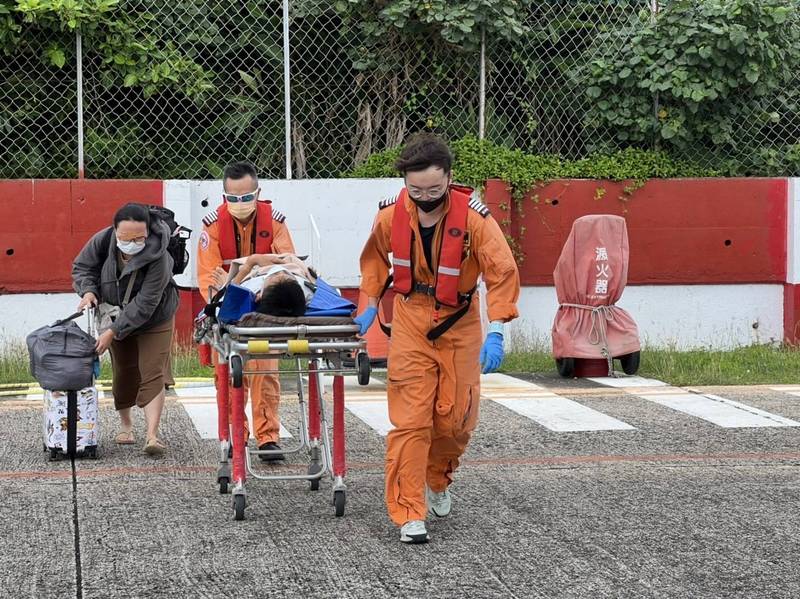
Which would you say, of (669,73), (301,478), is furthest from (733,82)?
(301,478)

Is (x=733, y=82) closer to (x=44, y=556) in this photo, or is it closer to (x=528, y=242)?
(x=528, y=242)

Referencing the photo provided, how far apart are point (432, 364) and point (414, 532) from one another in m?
0.85

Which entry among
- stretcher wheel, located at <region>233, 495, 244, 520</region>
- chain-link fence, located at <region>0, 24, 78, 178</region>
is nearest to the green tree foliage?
chain-link fence, located at <region>0, 24, 78, 178</region>

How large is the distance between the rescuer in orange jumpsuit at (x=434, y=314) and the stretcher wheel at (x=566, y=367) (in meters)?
6.19

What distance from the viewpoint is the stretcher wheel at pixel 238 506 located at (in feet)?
23.1

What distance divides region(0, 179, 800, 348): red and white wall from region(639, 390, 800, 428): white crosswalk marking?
3661 mm

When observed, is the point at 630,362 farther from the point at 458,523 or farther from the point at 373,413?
→ the point at 458,523

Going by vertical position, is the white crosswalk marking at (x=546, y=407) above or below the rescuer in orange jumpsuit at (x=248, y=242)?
below

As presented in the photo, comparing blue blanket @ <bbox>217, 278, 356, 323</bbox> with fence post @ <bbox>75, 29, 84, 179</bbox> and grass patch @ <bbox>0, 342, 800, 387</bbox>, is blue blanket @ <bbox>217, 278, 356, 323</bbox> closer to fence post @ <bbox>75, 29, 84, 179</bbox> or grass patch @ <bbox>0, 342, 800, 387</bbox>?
grass patch @ <bbox>0, 342, 800, 387</bbox>

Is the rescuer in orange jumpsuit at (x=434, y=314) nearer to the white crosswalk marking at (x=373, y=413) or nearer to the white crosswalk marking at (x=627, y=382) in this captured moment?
the white crosswalk marking at (x=373, y=413)

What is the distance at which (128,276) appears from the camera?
8.78 m

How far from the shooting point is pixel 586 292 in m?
13.2

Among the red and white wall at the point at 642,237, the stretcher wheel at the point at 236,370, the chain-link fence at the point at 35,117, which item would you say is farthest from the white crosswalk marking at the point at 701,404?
the chain-link fence at the point at 35,117

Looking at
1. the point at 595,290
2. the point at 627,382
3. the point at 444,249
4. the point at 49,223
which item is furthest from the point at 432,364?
the point at 49,223
